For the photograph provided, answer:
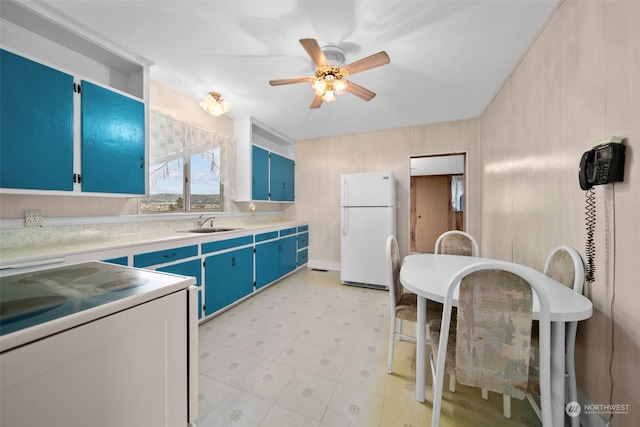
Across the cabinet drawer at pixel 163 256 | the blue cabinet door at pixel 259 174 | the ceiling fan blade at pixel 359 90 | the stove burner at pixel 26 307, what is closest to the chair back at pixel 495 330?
the stove burner at pixel 26 307

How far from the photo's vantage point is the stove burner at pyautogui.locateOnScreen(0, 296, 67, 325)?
528 mm

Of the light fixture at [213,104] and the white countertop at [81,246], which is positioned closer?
the white countertop at [81,246]

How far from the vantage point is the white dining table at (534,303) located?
3.35 ft

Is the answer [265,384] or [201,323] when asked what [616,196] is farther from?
[201,323]

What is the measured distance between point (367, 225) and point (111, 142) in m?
2.95

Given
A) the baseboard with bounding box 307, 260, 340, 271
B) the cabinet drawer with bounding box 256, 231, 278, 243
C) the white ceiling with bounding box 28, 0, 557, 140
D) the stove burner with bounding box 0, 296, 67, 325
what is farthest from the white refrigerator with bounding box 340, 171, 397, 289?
the stove burner with bounding box 0, 296, 67, 325

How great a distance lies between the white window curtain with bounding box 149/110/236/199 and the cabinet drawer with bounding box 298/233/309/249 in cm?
142

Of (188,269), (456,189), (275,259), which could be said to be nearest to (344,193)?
(275,259)

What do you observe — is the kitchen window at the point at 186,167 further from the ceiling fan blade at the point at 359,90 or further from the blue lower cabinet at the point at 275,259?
the ceiling fan blade at the point at 359,90

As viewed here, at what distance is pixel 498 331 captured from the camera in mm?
1030

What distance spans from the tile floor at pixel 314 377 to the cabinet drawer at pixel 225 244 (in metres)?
0.73

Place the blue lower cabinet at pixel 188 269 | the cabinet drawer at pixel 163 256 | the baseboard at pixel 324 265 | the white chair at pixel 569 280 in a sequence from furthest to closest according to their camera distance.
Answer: the baseboard at pixel 324 265, the blue lower cabinet at pixel 188 269, the cabinet drawer at pixel 163 256, the white chair at pixel 569 280

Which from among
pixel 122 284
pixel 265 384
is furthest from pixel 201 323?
pixel 122 284

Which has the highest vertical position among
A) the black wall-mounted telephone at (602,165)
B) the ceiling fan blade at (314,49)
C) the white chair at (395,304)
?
the ceiling fan blade at (314,49)
